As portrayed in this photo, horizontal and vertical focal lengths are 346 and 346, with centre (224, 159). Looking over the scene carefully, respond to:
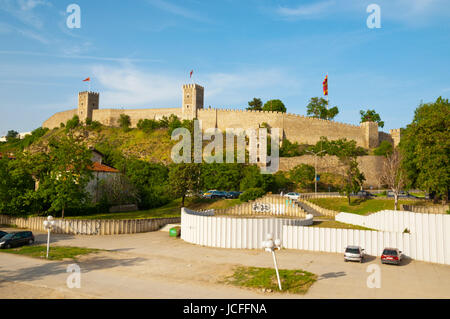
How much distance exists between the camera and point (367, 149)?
93.9 metres

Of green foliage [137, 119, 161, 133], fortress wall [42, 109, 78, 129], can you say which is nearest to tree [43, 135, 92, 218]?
green foliage [137, 119, 161, 133]

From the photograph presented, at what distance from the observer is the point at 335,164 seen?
74688mm

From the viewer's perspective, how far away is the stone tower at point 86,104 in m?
111

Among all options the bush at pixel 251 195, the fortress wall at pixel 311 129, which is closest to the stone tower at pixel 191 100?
the fortress wall at pixel 311 129

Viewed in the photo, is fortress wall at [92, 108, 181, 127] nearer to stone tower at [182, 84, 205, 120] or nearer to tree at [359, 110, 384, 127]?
stone tower at [182, 84, 205, 120]

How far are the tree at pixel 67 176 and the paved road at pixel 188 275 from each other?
10.3 meters

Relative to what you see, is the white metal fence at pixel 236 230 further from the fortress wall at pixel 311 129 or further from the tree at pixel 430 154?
the fortress wall at pixel 311 129

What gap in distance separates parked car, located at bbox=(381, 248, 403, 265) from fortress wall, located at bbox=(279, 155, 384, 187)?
52.8m
